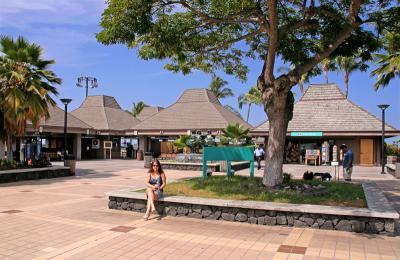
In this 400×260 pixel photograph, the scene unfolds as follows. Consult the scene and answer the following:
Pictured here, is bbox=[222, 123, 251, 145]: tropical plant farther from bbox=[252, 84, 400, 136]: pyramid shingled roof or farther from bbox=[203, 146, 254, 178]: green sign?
bbox=[203, 146, 254, 178]: green sign

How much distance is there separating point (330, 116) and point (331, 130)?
194cm

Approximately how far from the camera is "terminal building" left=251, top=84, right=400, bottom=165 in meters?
29.3

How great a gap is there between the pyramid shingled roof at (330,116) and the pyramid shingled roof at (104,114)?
49.4 feet

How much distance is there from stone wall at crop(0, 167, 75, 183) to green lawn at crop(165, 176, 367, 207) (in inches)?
319

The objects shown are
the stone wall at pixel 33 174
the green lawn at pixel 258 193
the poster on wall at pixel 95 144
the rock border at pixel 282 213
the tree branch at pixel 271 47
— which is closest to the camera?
the rock border at pixel 282 213

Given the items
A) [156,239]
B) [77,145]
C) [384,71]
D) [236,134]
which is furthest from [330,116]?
[156,239]

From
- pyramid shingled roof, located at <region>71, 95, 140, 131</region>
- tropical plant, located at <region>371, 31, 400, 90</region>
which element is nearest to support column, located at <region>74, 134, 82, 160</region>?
pyramid shingled roof, located at <region>71, 95, 140, 131</region>

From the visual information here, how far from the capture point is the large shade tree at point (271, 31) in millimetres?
9734

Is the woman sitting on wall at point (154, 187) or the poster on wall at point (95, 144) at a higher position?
the poster on wall at point (95, 144)

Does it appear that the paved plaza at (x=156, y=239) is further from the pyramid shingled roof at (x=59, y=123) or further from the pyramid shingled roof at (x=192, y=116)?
the pyramid shingled roof at (x=192, y=116)

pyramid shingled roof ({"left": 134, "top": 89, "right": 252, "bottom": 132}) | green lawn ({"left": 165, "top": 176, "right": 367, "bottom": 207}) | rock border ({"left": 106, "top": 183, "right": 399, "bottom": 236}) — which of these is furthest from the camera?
pyramid shingled roof ({"left": 134, "top": 89, "right": 252, "bottom": 132})

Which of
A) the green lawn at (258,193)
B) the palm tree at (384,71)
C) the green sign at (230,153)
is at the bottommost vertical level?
the green lawn at (258,193)

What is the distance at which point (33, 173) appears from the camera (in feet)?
57.4

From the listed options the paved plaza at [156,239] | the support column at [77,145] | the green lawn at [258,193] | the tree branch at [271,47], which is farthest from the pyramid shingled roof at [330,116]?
the paved plaza at [156,239]
